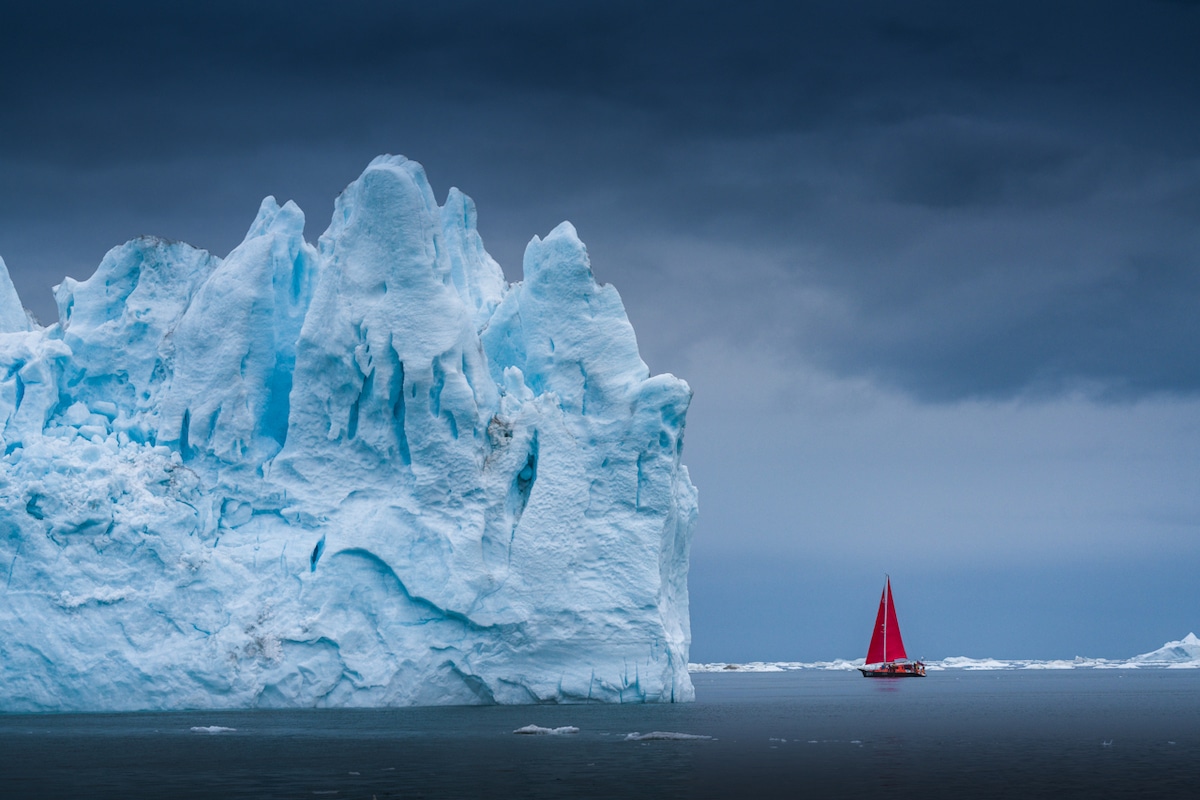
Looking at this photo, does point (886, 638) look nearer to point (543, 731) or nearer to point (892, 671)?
point (892, 671)

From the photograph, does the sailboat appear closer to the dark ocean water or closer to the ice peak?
the dark ocean water

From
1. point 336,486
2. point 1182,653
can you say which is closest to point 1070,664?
point 1182,653

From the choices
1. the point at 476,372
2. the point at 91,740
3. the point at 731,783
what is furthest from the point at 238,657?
the point at 731,783

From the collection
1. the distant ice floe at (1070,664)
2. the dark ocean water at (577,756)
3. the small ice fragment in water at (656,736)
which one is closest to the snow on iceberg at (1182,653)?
the distant ice floe at (1070,664)

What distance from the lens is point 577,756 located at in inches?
829

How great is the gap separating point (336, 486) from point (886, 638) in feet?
157

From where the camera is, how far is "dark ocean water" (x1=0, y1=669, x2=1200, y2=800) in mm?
17469

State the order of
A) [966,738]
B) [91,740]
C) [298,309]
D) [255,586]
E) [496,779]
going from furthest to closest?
[298,309]
[255,586]
[966,738]
[91,740]
[496,779]

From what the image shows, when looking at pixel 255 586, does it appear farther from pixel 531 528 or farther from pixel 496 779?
pixel 496 779

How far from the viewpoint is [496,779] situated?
59.7 ft

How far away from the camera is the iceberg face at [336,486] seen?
94.6 feet

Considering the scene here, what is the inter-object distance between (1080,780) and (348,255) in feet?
65.1

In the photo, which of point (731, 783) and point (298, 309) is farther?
point (298, 309)

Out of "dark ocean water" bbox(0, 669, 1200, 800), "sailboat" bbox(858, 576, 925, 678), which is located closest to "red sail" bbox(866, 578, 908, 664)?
"sailboat" bbox(858, 576, 925, 678)
